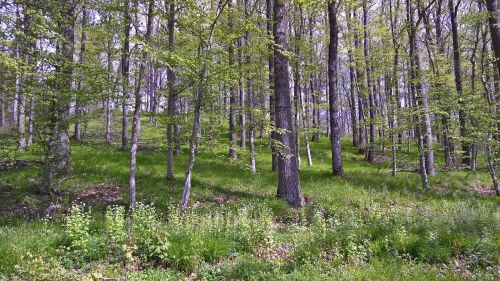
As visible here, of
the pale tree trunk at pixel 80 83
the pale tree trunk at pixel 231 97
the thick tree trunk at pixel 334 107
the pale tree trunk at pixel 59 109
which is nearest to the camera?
the pale tree trunk at pixel 59 109

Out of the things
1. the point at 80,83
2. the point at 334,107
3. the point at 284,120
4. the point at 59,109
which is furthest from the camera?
the point at 80,83

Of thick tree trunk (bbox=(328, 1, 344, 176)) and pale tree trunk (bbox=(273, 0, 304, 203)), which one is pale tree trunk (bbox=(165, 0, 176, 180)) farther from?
thick tree trunk (bbox=(328, 1, 344, 176))

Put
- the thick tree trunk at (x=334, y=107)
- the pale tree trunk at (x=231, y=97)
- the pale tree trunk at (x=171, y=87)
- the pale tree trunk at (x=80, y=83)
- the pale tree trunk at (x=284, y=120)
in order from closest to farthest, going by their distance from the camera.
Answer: the pale tree trunk at (x=80, y=83) → the pale tree trunk at (x=231, y=97) → the pale tree trunk at (x=171, y=87) → the pale tree trunk at (x=284, y=120) → the thick tree trunk at (x=334, y=107)

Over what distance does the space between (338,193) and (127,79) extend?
8.37 m

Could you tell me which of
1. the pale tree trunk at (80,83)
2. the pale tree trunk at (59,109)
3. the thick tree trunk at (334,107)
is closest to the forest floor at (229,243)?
the pale tree trunk at (59,109)

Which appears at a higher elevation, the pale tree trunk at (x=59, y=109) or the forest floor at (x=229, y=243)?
the pale tree trunk at (x=59, y=109)

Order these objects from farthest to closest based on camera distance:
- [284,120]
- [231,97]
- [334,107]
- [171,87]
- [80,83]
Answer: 1. [231,97]
2. [80,83]
3. [334,107]
4. [284,120]
5. [171,87]

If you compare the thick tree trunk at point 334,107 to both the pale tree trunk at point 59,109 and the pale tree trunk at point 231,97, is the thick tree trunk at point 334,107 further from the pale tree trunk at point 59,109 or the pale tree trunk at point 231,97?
the pale tree trunk at point 59,109

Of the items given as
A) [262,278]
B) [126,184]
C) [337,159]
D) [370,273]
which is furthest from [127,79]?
[337,159]

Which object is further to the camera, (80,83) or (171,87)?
(80,83)

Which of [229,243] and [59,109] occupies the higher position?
[59,109]

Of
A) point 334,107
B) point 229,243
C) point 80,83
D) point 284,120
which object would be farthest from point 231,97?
point 229,243

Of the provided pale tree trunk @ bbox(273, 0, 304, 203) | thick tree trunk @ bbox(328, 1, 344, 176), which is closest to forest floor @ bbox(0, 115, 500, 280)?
pale tree trunk @ bbox(273, 0, 304, 203)

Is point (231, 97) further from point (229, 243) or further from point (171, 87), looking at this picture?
point (229, 243)
